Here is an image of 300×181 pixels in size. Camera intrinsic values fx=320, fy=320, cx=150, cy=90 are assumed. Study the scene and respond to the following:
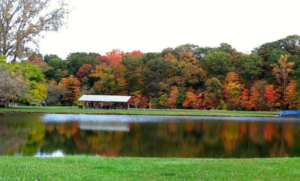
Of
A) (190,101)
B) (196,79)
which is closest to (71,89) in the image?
(190,101)

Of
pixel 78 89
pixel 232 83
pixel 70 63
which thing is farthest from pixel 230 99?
pixel 70 63

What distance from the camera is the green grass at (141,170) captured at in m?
6.76

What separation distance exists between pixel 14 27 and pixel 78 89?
1177 inches

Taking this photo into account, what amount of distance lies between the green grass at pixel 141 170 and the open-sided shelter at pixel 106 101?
4610cm

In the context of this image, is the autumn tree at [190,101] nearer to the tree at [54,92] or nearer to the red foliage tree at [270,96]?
the red foliage tree at [270,96]

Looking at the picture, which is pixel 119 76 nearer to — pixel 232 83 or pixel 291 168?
pixel 232 83

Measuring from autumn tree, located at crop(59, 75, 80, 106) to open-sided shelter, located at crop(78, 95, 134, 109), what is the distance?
6.19 meters

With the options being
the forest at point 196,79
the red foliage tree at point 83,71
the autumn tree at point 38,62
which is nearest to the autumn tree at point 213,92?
the forest at point 196,79

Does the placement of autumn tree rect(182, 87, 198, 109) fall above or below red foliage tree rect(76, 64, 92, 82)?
below

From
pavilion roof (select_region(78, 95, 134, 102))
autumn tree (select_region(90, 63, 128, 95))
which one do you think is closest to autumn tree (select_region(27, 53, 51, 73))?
autumn tree (select_region(90, 63, 128, 95))

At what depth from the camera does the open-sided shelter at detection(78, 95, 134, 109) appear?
55156 mm

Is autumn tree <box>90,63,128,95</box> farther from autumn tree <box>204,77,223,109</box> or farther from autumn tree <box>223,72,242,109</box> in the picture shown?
autumn tree <box>223,72,242,109</box>

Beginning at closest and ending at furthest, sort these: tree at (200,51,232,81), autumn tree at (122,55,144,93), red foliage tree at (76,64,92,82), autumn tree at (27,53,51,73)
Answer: autumn tree at (27,53,51,73), tree at (200,51,232,81), autumn tree at (122,55,144,93), red foliage tree at (76,64,92,82)

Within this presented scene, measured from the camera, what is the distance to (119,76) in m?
63.0
